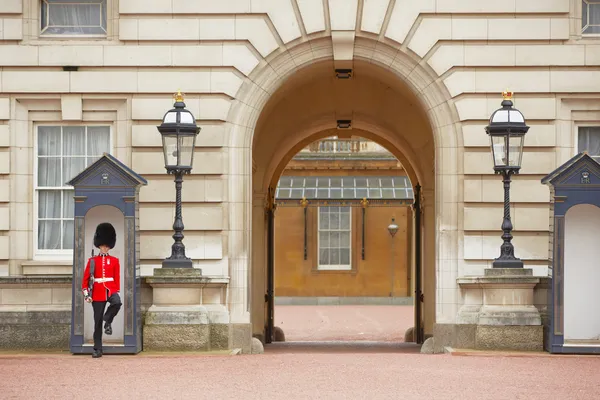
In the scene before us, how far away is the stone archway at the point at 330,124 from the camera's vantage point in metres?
16.7

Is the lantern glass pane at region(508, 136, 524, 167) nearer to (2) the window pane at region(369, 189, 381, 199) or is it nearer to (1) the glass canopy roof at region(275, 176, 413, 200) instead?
(1) the glass canopy roof at region(275, 176, 413, 200)

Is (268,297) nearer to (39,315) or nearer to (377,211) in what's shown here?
(39,315)

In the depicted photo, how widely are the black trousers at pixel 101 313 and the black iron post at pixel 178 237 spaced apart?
0.89 m

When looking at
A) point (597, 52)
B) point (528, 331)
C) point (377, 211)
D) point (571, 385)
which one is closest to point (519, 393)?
point (571, 385)

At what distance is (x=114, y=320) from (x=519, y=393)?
19.5 feet

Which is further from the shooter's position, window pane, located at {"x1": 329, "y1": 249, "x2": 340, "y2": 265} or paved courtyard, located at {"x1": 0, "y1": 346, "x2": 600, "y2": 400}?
window pane, located at {"x1": 329, "y1": 249, "x2": 340, "y2": 265}

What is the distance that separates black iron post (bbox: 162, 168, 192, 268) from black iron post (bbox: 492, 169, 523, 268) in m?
3.76

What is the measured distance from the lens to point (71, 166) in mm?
17047

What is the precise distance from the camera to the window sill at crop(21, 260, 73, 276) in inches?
653

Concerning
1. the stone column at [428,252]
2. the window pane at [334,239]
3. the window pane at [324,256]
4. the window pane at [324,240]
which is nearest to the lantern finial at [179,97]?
the stone column at [428,252]

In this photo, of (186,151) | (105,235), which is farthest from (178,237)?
(186,151)

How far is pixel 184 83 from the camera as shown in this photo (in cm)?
1664

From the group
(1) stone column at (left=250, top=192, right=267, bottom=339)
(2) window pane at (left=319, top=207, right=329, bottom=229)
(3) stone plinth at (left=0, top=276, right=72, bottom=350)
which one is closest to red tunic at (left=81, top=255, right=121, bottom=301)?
(3) stone plinth at (left=0, top=276, right=72, bottom=350)

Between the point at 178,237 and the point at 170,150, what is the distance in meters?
1.06
